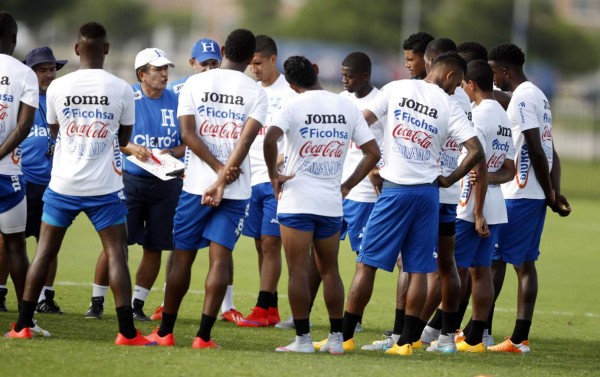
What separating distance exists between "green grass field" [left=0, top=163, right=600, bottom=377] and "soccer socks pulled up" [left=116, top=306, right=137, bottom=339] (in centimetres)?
19

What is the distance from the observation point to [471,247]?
10766 mm

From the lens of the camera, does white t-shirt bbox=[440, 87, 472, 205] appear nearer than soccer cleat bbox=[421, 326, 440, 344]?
Yes

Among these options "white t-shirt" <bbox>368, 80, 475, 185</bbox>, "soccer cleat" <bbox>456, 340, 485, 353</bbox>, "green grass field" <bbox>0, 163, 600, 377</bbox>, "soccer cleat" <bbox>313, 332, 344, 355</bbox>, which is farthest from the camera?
"soccer cleat" <bbox>456, 340, 485, 353</bbox>

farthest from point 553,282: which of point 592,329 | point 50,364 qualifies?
point 50,364

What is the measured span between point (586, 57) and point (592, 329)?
85.4 meters

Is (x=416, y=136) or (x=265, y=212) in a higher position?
(x=416, y=136)

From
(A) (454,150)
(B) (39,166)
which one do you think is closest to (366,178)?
(A) (454,150)

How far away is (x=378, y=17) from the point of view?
93938 millimetres

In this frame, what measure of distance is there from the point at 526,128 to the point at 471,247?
1330 mm

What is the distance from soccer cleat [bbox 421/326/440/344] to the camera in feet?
37.2

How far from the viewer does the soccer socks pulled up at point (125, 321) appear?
9.47 m

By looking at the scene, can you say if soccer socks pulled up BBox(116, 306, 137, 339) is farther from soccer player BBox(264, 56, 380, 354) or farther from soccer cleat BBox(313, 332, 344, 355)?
soccer cleat BBox(313, 332, 344, 355)

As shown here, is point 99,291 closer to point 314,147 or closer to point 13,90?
point 13,90

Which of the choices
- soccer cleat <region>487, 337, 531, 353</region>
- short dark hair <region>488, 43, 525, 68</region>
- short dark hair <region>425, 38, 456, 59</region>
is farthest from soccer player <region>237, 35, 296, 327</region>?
soccer cleat <region>487, 337, 531, 353</region>
